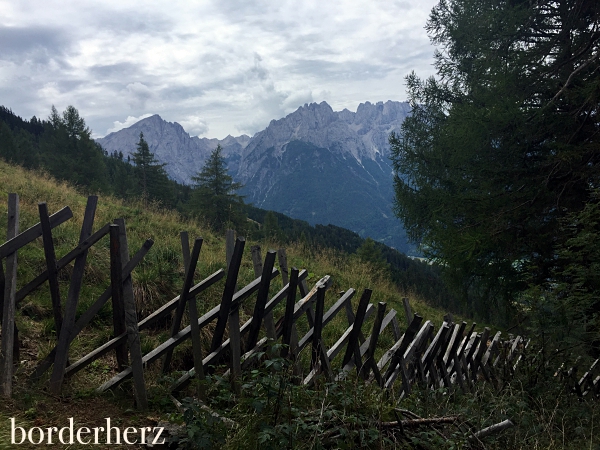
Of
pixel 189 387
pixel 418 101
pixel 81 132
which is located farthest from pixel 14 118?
pixel 189 387

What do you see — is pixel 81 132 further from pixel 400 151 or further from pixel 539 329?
pixel 539 329

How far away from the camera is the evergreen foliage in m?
8.77

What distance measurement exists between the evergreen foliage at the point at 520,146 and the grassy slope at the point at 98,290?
7.72 feet

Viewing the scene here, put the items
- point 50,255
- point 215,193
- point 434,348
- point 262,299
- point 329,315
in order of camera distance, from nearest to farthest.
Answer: point 50,255 < point 262,299 < point 329,315 < point 434,348 < point 215,193

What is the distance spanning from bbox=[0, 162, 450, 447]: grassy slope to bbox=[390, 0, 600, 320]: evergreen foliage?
7.72 feet

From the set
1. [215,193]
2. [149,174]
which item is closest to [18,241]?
[215,193]

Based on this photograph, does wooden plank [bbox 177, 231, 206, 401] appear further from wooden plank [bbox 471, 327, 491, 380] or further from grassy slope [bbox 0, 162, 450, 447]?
wooden plank [bbox 471, 327, 491, 380]

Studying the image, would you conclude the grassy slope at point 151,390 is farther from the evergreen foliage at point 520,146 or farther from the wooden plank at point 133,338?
the evergreen foliage at point 520,146

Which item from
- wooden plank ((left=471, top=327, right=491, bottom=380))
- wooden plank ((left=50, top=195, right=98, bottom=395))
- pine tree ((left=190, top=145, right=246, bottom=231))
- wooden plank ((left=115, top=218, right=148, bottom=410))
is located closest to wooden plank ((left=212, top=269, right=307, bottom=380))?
wooden plank ((left=115, top=218, right=148, bottom=410))

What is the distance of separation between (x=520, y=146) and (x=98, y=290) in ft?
31.8

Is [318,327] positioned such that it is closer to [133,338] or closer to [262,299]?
[262,299]

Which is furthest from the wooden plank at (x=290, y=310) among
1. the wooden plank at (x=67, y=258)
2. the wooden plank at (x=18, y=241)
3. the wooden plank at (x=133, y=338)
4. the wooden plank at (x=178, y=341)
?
the wooden plank at (x=18, y=241)

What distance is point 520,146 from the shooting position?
31.5 feet

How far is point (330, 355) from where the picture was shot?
4285 mm
